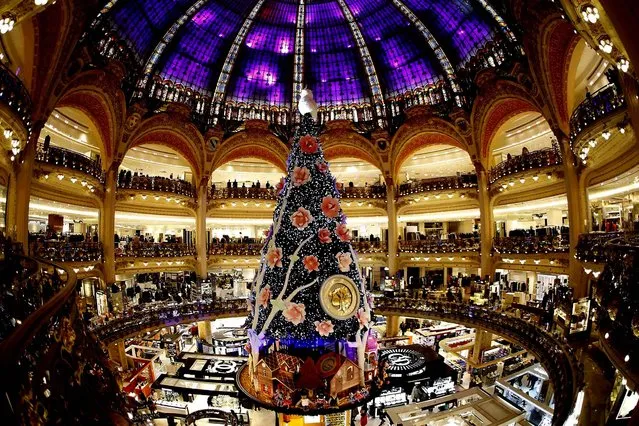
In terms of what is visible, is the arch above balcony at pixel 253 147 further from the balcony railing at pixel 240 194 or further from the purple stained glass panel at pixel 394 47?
the purple stained glass panel at pixel 394 47

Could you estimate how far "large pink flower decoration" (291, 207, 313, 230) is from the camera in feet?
32.8

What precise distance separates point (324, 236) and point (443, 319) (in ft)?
34.1

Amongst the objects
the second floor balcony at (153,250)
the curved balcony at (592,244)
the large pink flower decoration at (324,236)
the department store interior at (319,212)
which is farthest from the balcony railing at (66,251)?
the curved balcony at (592,244)

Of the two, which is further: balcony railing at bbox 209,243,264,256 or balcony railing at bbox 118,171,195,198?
balcony railing at bbox 209,243,264,256

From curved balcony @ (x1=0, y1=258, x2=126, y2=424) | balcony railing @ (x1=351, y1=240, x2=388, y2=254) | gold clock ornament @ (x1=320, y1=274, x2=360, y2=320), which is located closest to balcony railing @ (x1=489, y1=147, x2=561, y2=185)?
balcony railing @ (x1=351, y1=240, x2=388, y2=254)

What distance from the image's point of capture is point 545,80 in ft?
55.3

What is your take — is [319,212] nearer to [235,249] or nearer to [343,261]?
[343,261]

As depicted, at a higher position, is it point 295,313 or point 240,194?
point 240,194

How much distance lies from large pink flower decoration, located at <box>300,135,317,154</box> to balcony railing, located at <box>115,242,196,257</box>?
16.1 m

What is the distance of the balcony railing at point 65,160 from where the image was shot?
1667 centimetres

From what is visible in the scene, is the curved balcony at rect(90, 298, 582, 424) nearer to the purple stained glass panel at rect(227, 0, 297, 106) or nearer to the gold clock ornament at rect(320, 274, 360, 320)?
the gold clock ornament at rect(320, 274, 360, 320)

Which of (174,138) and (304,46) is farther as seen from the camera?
(304,46)

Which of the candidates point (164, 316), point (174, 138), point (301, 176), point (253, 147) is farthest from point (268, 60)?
point (301, 176)

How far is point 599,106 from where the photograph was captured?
12.0 meters
